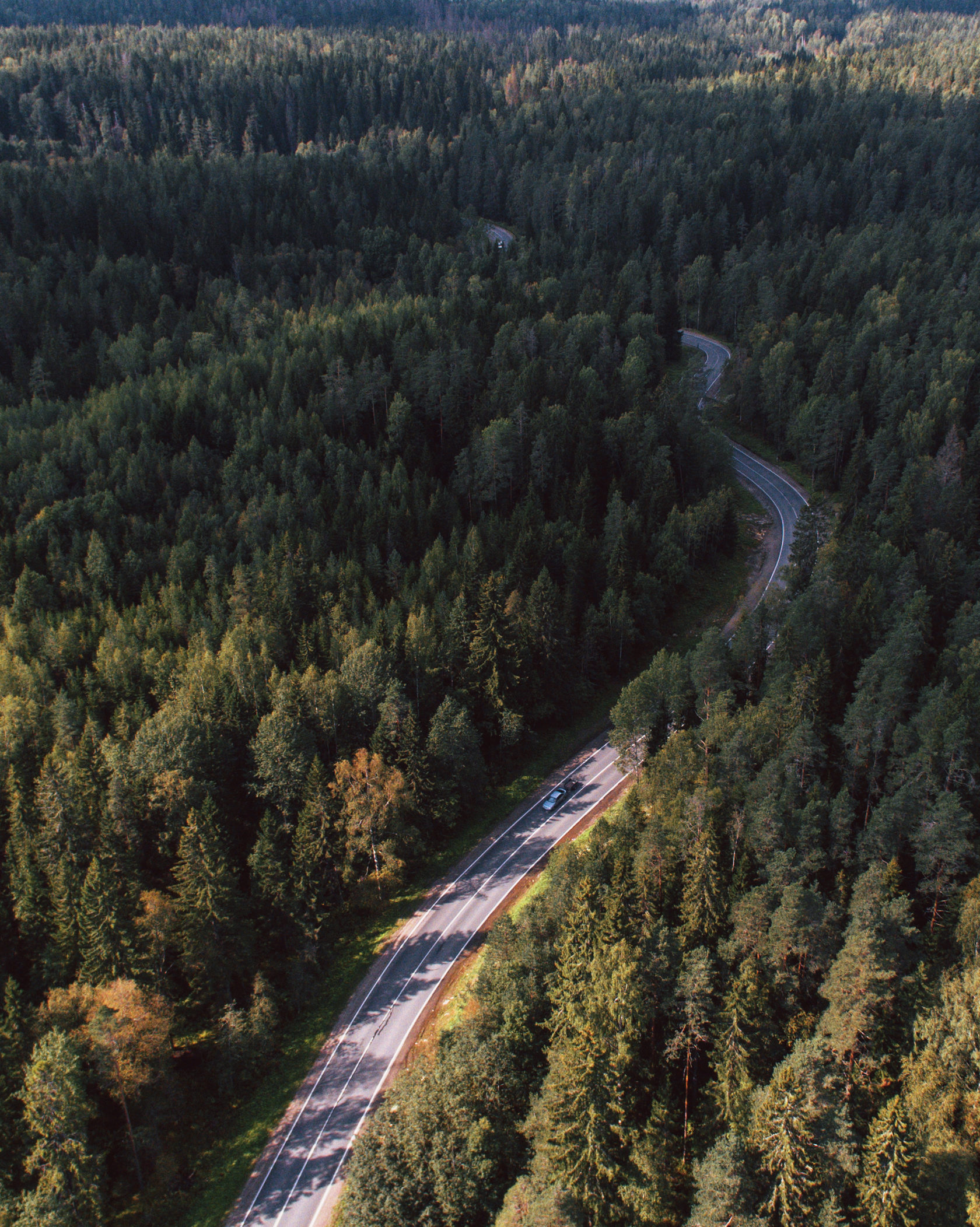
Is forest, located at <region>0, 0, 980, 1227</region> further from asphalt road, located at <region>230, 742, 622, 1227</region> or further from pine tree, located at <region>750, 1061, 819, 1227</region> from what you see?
asphalt road, located at <region>230, 742, 622, 1227</region>

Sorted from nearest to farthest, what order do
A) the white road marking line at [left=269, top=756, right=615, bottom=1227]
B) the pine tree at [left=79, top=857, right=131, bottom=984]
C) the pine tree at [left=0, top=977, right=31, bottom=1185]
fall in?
the pine tree at [left=0, top=977, right=31, bottom=1185]
the white road marking line at [left=269, top=756, right=615, bottom=1227]
the pine tree at [left=79, top=857, right=131, bottom=984]

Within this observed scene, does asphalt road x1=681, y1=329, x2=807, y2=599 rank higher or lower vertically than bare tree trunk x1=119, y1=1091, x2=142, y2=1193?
higher

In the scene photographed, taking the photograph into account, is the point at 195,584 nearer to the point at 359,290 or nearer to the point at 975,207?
the point at 359,290

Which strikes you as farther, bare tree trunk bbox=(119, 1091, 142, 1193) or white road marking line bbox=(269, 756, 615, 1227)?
white road marking line bbox=(269, 756, 615, 1227)

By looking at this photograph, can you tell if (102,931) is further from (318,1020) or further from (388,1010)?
(388,1010)

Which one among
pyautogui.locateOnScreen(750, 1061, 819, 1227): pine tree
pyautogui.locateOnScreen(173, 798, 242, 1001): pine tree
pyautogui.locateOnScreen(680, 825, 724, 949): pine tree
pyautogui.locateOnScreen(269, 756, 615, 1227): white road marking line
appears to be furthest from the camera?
pyautogui.locateOnScreen(173, 798, 242, 1001): pine tree

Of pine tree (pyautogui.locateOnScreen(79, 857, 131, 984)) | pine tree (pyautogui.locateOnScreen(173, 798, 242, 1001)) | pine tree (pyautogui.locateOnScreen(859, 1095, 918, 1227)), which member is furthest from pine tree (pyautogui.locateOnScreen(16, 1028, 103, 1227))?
pine tree (pyautogui.locateOnScreen(859, 1095, 918, 1227))

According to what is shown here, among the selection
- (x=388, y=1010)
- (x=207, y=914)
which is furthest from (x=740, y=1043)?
(x=207, y=914)

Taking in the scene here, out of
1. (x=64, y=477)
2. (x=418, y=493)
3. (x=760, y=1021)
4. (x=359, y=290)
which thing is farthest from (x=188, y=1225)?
(x=359, y=290)
